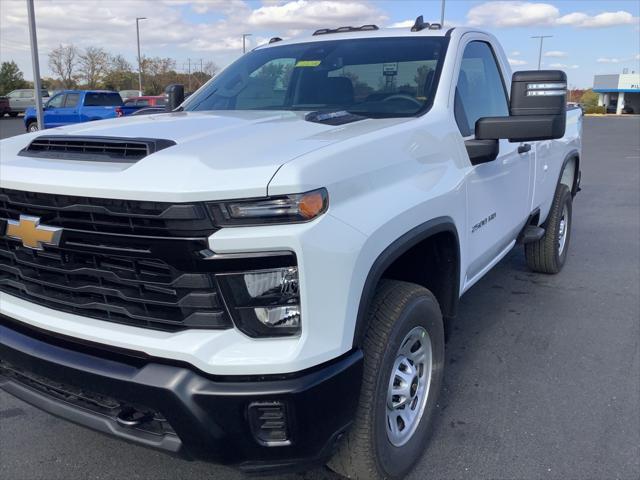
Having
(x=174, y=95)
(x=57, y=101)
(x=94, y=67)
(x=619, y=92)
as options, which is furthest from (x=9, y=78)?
(x=619, y=92)

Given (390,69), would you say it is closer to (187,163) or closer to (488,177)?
(488,177)

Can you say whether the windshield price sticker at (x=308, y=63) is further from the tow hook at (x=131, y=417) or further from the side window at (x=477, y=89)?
the tow hook at (x=131, y=417)

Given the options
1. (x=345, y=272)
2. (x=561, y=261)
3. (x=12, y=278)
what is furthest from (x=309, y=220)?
(x=561, y=261)

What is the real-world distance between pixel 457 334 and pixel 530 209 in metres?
1.09

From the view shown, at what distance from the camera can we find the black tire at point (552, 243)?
5328mm

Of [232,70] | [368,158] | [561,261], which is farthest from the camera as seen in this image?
[561,261]

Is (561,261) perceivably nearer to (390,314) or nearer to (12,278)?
(390,314)

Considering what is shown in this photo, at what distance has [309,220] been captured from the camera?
193cm

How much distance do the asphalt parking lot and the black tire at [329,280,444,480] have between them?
355 mm

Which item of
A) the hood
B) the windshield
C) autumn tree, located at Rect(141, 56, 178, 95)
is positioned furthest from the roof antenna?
autumn tree, located at Rect(141, 56, 178, 95)

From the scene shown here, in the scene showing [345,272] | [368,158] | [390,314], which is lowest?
[390,314]

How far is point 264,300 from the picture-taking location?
6.37ft

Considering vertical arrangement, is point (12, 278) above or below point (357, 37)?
below

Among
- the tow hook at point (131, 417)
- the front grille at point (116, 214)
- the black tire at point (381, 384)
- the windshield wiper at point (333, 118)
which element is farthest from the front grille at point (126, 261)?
the windshield wiper at point (333, 118)
